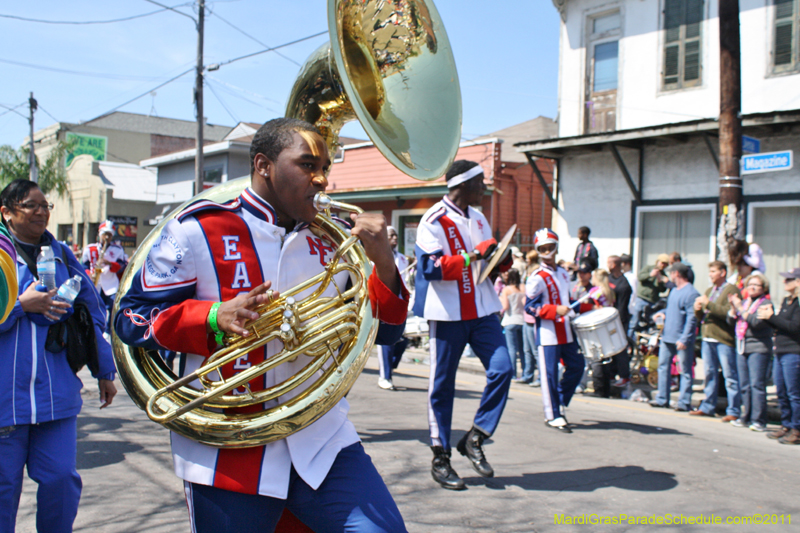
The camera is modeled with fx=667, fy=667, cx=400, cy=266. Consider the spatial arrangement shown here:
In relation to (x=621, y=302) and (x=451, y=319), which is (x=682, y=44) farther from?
(x=451, y=319)

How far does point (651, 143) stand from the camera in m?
13.3

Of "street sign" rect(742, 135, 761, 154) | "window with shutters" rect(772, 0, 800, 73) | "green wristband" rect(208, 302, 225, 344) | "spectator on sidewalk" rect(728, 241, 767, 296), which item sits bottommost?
"green wristband" rect(208, 302, 225, 344)

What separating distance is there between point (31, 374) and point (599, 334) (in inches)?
204

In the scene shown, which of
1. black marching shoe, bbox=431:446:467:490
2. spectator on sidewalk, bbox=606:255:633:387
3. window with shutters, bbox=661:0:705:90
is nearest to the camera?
black marching shoe, bbox=431:446:467:490

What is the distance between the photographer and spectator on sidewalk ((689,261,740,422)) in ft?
23.7

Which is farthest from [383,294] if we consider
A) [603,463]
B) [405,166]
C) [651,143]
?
[651,143]

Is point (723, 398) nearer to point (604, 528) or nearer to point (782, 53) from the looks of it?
point (604, 528)

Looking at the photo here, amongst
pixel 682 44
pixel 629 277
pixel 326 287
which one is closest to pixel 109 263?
pixel 629 277

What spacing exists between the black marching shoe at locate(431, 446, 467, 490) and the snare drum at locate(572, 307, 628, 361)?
8.71 ft

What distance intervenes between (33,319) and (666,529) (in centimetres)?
352

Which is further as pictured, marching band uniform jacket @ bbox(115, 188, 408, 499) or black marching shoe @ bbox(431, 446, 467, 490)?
black marching shoe @ bbox(431, 446, 467, 490)

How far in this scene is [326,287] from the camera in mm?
2170

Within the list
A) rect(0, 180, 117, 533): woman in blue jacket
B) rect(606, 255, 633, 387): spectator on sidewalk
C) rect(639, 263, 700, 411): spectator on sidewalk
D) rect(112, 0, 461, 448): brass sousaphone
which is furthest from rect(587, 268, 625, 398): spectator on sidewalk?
rect(0, 180, 117, 533): woman in blue jacket

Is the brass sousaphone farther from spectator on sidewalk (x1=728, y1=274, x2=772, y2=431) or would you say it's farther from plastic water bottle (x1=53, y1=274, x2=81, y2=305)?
spectator on sidewalk (x1=728, y1=274, x2=772, y2=431)
